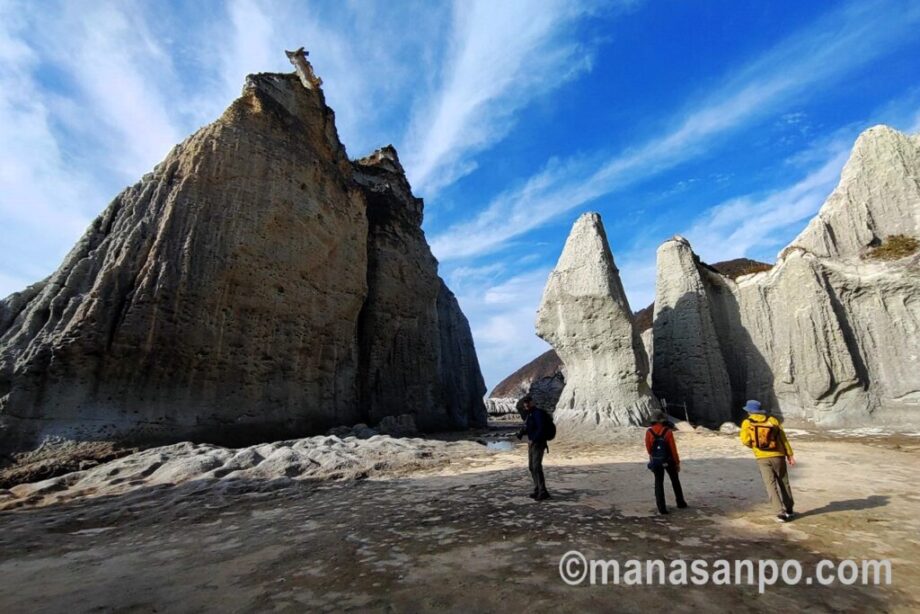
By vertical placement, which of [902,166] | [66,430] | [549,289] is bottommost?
[66,430]

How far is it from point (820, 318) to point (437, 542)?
18339 millimetres

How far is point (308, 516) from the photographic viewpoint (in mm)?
5348

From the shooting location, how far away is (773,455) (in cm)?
467

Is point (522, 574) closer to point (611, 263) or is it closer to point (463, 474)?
point (463, 474)

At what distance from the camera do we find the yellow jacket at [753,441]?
15.4 ft

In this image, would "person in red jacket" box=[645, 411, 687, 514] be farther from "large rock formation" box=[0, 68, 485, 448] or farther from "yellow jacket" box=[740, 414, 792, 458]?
"large rock formation" box=[0, 68, 485, 448]

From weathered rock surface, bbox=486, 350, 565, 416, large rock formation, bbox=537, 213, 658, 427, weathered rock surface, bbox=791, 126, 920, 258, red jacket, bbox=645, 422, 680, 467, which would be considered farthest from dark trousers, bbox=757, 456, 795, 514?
weathered rock surface, bbox=486, 350, 565, 416

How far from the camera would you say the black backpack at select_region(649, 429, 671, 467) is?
4980 mm

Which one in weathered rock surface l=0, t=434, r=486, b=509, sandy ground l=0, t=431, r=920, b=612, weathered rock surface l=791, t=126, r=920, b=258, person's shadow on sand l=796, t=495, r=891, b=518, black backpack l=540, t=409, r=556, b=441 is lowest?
person's shadow on sand l=796, t=495, r=891, b=518

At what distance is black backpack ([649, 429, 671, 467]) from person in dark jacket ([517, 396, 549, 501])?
1.37 meters

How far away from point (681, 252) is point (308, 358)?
56.5 ft

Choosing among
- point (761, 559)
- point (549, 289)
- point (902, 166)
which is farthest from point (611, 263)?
point (761, 559)

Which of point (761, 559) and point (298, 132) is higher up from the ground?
point (298, 132)

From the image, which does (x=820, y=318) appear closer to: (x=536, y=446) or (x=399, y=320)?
(x=536, y=446)
